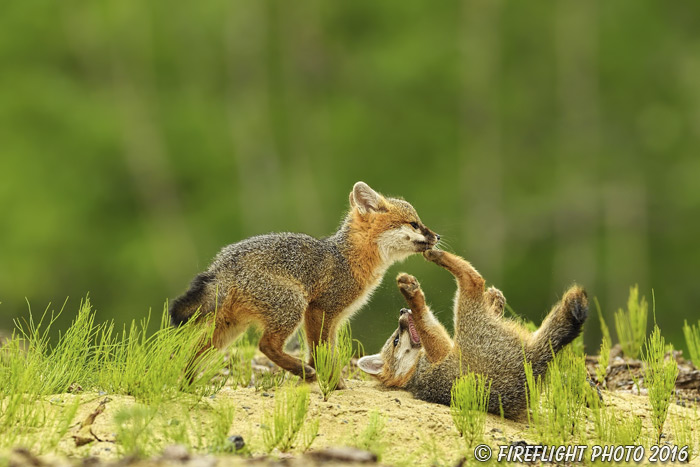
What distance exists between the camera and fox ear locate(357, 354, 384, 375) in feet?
28.6

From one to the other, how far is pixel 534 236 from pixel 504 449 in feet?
72.9

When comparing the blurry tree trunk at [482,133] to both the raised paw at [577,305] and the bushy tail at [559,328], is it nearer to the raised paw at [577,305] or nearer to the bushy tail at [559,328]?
the bushy tail at [559,328]

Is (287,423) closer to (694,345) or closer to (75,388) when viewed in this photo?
(75,388)

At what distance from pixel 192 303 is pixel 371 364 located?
1.90 metres

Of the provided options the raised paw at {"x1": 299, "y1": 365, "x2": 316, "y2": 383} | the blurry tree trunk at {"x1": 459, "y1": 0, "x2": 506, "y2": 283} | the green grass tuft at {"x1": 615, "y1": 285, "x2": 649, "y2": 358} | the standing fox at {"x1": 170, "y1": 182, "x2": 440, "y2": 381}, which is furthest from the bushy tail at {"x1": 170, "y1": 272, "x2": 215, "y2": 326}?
the blurry tree trunk at {"x1": 459, "y1": 0, "x2": 506, "y2": 283}

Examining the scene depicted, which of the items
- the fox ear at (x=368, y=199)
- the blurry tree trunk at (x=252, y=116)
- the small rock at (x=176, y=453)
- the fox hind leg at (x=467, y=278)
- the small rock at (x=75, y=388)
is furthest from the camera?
the blurry tree trunk at (x=252, y=116)

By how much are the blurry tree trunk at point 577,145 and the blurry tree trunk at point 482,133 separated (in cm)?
188

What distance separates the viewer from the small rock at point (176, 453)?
5602 millimetres

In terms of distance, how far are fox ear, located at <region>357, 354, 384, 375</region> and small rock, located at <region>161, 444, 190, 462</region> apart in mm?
3019

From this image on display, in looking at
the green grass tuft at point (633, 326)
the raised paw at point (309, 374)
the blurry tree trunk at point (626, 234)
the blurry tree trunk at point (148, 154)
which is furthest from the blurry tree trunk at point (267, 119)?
the raised paw at point (309, 374)

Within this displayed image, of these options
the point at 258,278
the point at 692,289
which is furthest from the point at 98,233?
the point at 258,278

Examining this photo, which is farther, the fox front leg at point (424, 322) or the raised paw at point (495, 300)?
the raised paw at point (495, 300)

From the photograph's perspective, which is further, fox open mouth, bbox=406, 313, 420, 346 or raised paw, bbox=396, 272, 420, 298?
fox open mouth, bbox=406, 313, 420, 346

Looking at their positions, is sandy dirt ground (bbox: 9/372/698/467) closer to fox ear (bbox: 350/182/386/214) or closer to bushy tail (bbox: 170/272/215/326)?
bushy tail (bbox: 170/272/215/326)
